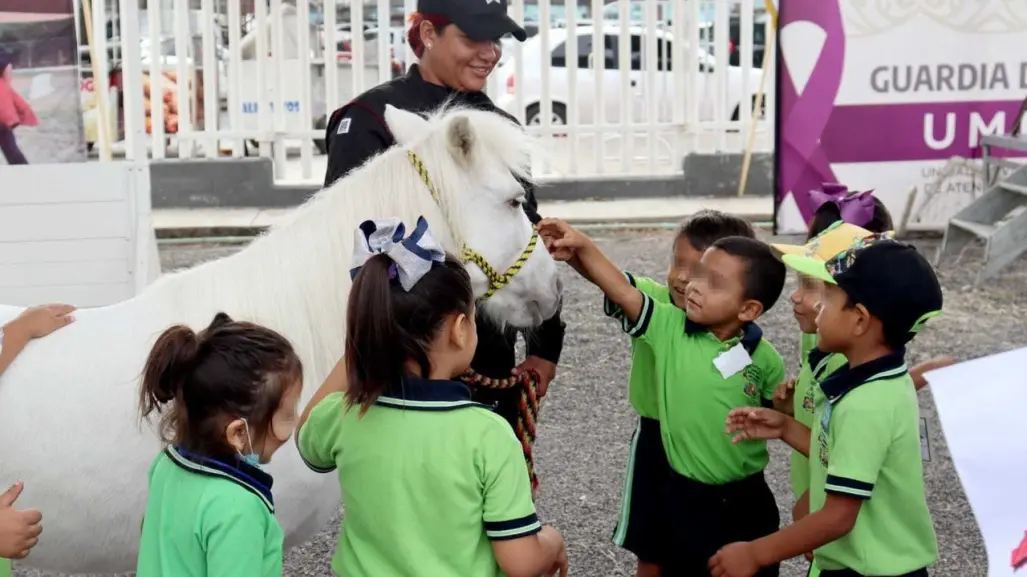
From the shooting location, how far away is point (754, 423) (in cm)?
269

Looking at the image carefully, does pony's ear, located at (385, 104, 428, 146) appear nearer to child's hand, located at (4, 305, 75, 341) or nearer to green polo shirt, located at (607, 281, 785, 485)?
green polo shirt, located at (607, 281, 785, 485)

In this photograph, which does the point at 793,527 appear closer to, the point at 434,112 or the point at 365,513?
the point at 365,513

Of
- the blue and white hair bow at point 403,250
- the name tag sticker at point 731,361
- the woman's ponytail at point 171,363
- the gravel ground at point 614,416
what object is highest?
the blue and white hair bow at point 403,250

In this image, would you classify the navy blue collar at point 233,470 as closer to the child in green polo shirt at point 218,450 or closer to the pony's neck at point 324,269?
the child in green polo shirt at point 218,450

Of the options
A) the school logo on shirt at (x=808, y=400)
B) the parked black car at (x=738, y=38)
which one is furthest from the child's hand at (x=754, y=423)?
the parked black car at (x=738, y=38)

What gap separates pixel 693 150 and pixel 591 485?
244 inches

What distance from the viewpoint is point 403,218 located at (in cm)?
271

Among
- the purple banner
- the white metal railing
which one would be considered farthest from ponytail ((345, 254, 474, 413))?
the white metal railing

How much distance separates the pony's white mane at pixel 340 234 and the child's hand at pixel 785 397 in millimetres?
842

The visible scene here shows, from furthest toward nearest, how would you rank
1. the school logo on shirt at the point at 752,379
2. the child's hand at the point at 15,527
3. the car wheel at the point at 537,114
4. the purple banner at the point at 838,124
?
the car wheel at the point at 537,114 < the purple banner at the point at 838,124 < the school logo on shirt at the point at 752,379 < the child's hand at the point at 15,527

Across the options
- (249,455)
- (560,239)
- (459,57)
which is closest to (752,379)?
(560,239)

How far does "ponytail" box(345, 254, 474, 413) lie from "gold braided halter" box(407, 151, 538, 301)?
604 millimetres

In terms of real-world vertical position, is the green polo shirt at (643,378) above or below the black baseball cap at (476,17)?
below

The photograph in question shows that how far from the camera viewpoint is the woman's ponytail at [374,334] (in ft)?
6.82
